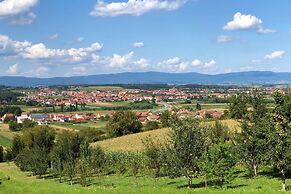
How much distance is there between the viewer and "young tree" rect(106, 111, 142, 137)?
116m

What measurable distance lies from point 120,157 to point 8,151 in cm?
5162

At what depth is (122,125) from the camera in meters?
117

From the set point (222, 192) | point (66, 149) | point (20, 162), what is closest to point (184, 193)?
point (222, 192)

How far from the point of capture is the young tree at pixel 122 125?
116000 mm

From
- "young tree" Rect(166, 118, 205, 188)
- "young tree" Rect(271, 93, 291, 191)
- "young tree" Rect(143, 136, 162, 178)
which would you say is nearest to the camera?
"young tree" Rect(271, 93, 291, 191)

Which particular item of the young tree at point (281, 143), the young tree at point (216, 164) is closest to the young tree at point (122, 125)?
the young tree at point (216, 164)

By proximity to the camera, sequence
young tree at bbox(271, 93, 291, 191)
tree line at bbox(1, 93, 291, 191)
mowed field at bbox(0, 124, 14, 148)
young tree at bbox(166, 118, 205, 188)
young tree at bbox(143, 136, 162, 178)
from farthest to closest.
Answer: mowed field at bbox(0, 124, 14, 148)
young tree at bbox(143, 136, 162, 178)
young tree at bbox(166, 118, 205, 188)
tree line at bbox(1, 93, 291, 191)
young tree at bbox(271, 93, 291, 191)

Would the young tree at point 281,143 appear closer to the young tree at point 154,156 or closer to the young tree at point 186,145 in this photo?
the young tree at point 186,145

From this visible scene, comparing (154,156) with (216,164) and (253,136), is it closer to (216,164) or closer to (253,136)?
(253,136)

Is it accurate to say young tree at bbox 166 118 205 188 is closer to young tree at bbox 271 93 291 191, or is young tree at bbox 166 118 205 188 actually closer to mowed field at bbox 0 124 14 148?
young tree at bbox 271 93 291 191

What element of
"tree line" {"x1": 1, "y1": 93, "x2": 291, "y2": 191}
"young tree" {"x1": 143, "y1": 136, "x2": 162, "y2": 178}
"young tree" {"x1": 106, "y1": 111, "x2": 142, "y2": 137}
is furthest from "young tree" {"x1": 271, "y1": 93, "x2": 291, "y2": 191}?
"young tree" {"x1": 106, "y1": 111, "x2": 142, "y2": 137}

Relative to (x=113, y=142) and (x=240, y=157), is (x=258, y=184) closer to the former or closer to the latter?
(x=240, y=157)

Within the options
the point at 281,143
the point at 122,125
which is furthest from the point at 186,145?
the point at 122,125

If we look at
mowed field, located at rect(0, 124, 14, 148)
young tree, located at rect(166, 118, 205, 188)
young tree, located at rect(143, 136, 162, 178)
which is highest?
young tree, located at rect(166, 118, 205, 188)
